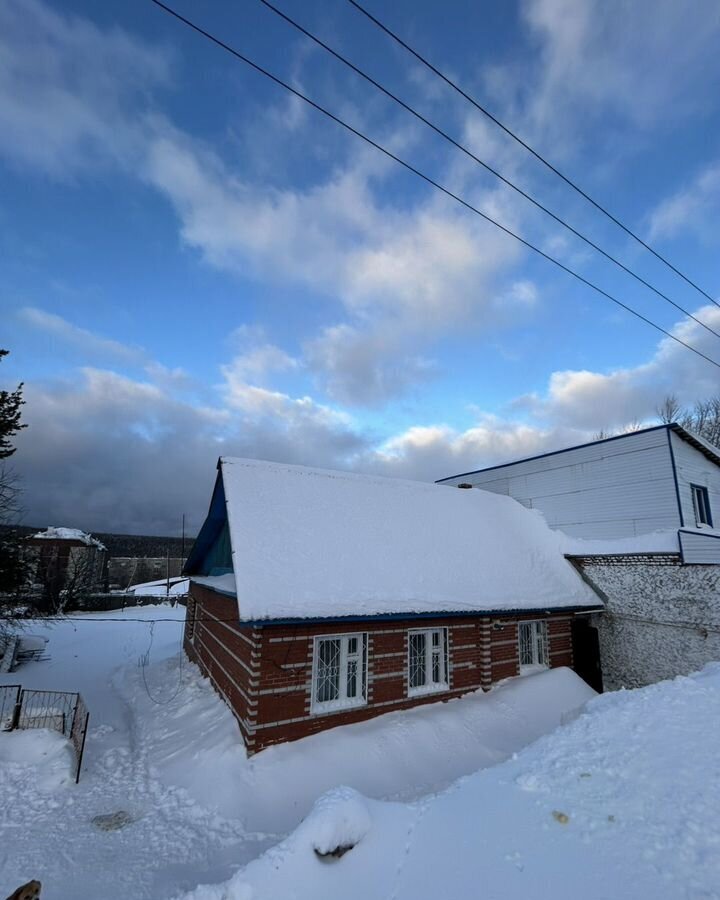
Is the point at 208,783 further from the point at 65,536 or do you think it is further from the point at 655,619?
the point at 65,536

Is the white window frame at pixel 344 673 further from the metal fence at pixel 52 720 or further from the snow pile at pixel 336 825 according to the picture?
the snow pile at pixel 336 825

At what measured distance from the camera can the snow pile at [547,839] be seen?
371 cm

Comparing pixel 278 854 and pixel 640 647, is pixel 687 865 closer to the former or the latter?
pixel 278 854

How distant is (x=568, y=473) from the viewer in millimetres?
18062

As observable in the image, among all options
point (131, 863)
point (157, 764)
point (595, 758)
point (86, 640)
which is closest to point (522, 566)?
point (595, 758)

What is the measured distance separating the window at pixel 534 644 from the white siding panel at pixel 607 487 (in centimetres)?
430

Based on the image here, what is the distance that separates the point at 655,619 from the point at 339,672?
10.1 meters

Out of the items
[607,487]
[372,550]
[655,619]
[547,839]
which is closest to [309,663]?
[372,550]

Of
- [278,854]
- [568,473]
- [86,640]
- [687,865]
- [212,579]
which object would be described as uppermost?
[568,473]

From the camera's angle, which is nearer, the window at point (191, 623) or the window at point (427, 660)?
the window at point (427, 660)

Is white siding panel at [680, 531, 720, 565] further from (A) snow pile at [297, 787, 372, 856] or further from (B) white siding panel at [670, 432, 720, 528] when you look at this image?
(A) snow pile at [297, 787, 372, 856]

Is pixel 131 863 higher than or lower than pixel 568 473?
lower

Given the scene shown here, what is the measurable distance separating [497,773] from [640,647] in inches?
442

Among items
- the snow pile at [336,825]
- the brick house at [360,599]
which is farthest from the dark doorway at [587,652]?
the snow pile at [336,825]
